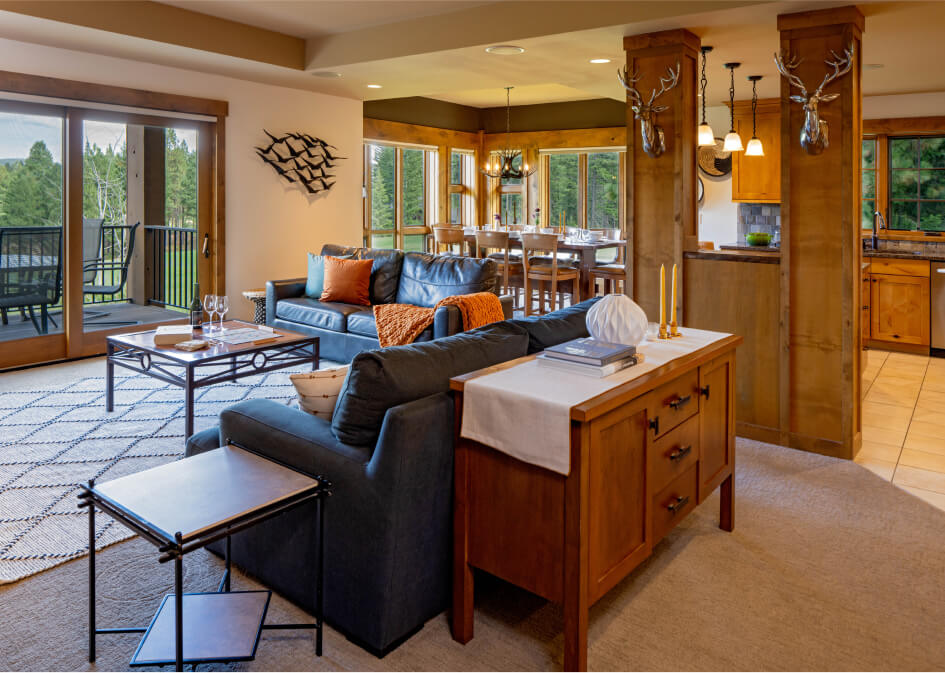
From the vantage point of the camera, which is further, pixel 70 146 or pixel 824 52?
pixel 70 146

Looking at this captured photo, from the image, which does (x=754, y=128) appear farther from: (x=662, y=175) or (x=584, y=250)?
(x=662, y=175)

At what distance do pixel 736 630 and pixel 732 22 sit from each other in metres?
3.48

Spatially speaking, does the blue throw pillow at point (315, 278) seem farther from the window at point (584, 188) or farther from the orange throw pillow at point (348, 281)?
the window at point (584, 188)

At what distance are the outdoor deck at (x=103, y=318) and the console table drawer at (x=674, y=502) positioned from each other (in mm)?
5186

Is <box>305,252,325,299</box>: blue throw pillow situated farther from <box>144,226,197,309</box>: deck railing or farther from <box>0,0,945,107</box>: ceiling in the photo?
<box>0,0,945,107</box>: ceiling

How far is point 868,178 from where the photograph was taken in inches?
283

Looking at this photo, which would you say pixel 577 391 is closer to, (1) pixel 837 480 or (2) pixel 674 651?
(2) pixel 674 651

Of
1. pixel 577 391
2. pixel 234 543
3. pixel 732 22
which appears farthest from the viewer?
pixel 732 22

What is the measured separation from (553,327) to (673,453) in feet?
2.25

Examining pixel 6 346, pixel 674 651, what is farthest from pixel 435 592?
pixel 6 346

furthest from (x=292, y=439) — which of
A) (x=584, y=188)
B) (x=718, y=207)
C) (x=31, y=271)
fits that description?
(x=584, y=188)

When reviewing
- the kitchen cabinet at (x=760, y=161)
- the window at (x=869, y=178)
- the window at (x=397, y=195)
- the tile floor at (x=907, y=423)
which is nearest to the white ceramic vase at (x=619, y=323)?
the tile floor at (x=907, y=423)

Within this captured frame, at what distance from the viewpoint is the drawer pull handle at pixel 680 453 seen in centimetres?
232

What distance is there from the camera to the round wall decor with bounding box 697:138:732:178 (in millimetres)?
8039
